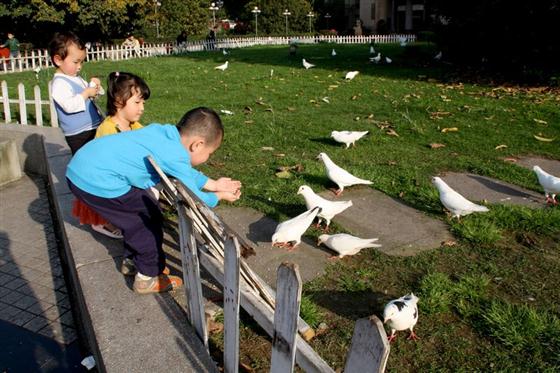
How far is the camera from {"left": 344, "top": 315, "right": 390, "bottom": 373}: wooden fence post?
4.24 feet

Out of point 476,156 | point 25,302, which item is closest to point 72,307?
point 25,302

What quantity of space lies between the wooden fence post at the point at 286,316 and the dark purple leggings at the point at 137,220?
1.48 metres

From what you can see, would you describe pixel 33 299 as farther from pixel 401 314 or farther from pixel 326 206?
pixel 401 314

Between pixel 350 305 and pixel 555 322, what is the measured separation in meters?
1.19

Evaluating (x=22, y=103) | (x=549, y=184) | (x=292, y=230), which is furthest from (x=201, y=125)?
(x=22, y=103)

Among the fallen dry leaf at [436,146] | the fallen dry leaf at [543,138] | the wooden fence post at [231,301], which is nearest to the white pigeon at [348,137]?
the fallen dry leaf at [436,146]

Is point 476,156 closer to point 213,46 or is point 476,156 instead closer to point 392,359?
point 392,359

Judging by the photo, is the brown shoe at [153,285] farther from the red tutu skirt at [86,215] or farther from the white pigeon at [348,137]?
the white pigeon at [348,137]

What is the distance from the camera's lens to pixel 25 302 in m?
3.60

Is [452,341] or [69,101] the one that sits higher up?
[69,101]

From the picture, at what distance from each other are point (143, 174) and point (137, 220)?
1.02ft

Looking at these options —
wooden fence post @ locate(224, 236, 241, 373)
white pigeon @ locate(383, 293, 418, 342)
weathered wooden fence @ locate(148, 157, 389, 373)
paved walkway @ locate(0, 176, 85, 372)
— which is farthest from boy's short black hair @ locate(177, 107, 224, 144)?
paved walkway @ locate(0, 176, 85, 372)

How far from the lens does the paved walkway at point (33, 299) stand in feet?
9.82

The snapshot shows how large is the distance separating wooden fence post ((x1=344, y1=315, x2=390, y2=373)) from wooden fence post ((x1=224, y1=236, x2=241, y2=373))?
0.64 metres
